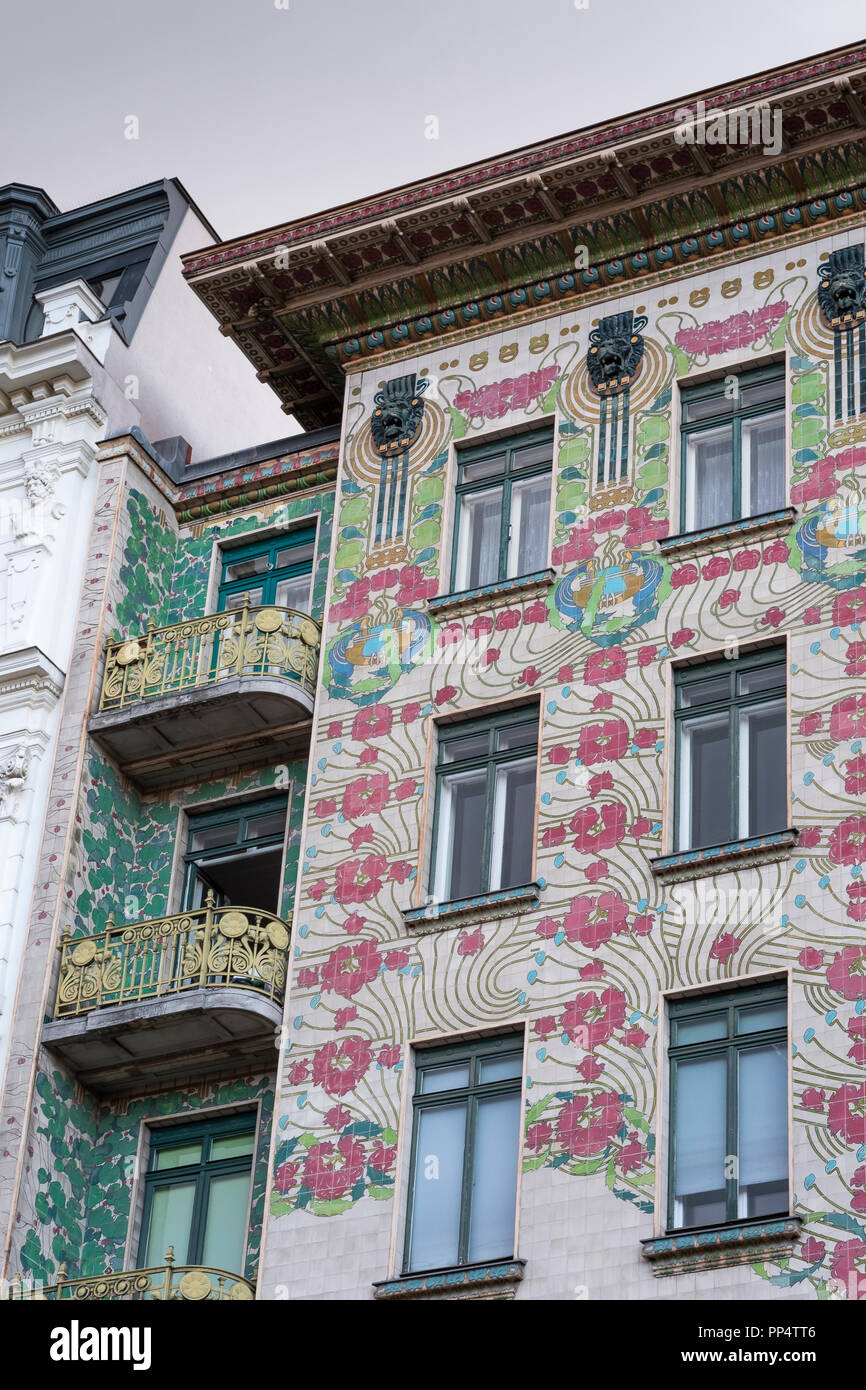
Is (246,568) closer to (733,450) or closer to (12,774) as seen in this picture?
(12,774)

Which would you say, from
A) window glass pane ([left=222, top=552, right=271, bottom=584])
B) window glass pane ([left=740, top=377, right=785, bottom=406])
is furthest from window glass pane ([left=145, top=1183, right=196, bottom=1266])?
window glass pane ([left=740, top=377, right=785, bottom=406])

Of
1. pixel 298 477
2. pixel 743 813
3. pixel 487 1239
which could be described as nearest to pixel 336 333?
pixel 298 477

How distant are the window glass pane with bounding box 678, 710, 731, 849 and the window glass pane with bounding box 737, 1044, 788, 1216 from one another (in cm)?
241

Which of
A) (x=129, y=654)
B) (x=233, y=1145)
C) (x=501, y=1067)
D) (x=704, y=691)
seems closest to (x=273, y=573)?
(x=129, y=654)

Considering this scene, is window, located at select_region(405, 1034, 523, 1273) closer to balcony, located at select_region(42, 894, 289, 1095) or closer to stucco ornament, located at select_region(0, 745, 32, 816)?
balcony, located at select_region(42, 894, 289, 1095)

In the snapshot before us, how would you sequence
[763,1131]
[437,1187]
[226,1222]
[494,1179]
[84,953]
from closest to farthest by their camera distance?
[763,1131]
[494,1179]
[437,1187]
[226,1222]
[84,953]

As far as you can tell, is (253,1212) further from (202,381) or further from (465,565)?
(202,381)

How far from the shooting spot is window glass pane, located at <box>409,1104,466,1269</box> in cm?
2294

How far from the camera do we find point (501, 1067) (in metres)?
23.6

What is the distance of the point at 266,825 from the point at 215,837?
646 millimetres

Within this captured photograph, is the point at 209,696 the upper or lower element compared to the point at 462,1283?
upper

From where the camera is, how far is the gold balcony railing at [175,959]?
2552cm

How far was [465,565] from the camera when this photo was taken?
27578mm
